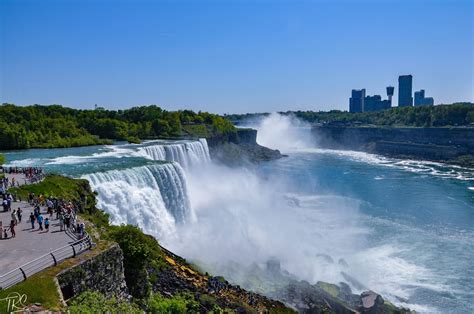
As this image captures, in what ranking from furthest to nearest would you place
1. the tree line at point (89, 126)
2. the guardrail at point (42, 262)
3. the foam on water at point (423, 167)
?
the foam on water at point (423, 167), the tree line at point (89, 126), the guardrail at point (42, 262)

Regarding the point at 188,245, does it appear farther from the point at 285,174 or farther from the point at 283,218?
the point at 285,174

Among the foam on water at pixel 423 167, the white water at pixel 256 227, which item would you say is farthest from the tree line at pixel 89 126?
the foam on water at pixel 423 167

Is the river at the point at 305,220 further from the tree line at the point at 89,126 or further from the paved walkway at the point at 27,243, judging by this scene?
the tree line at the point at 89,126

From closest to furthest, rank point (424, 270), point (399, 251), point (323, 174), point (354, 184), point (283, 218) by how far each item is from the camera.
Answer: point (424, 270)
point (399, 251)
point (283, 218)
point (354, 184)
point (323, 174)

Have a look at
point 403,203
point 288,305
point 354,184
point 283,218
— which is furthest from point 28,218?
point 354,184

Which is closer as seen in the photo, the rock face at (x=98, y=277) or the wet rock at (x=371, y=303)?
the rock face at (x=98, y=277)

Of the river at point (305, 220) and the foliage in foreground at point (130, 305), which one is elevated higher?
the foliage in foreground at point (130, 305)

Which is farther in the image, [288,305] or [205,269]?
[205,269]
